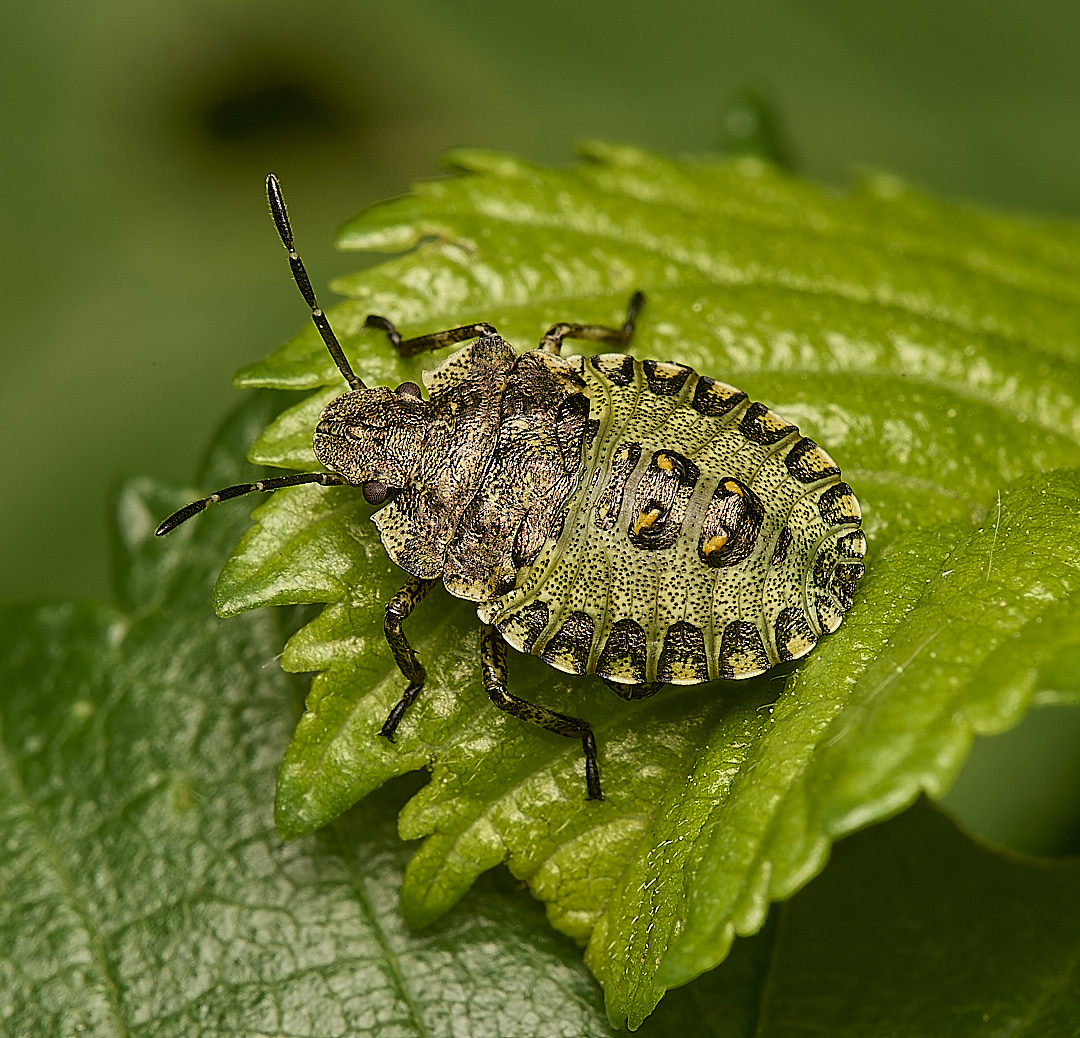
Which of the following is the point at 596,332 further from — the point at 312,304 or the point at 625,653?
the point at 625,653

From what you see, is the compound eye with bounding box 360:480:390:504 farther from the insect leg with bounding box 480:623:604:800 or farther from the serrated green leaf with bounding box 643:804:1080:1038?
the serrated green leaf with bounding box 643:804:1080:1038

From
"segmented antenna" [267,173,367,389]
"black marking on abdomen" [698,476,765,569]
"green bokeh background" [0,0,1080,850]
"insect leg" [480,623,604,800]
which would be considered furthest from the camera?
"green bokeh background" [0,0,1080,850]

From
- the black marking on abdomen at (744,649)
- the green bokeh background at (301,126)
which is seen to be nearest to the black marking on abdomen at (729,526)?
the black marking on abdomen at (744,649)

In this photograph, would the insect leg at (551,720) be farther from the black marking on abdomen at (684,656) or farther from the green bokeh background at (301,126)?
the green bokeh background at (301,126)

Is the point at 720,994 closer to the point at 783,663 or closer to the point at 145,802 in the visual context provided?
the point at 783,663

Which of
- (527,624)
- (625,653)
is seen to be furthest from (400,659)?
(625,653)

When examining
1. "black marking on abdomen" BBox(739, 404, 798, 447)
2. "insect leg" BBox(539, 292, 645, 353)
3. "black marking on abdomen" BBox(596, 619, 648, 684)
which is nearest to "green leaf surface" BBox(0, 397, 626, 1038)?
"black marking on abdomen" BBox(596, 619, 648, 684)
